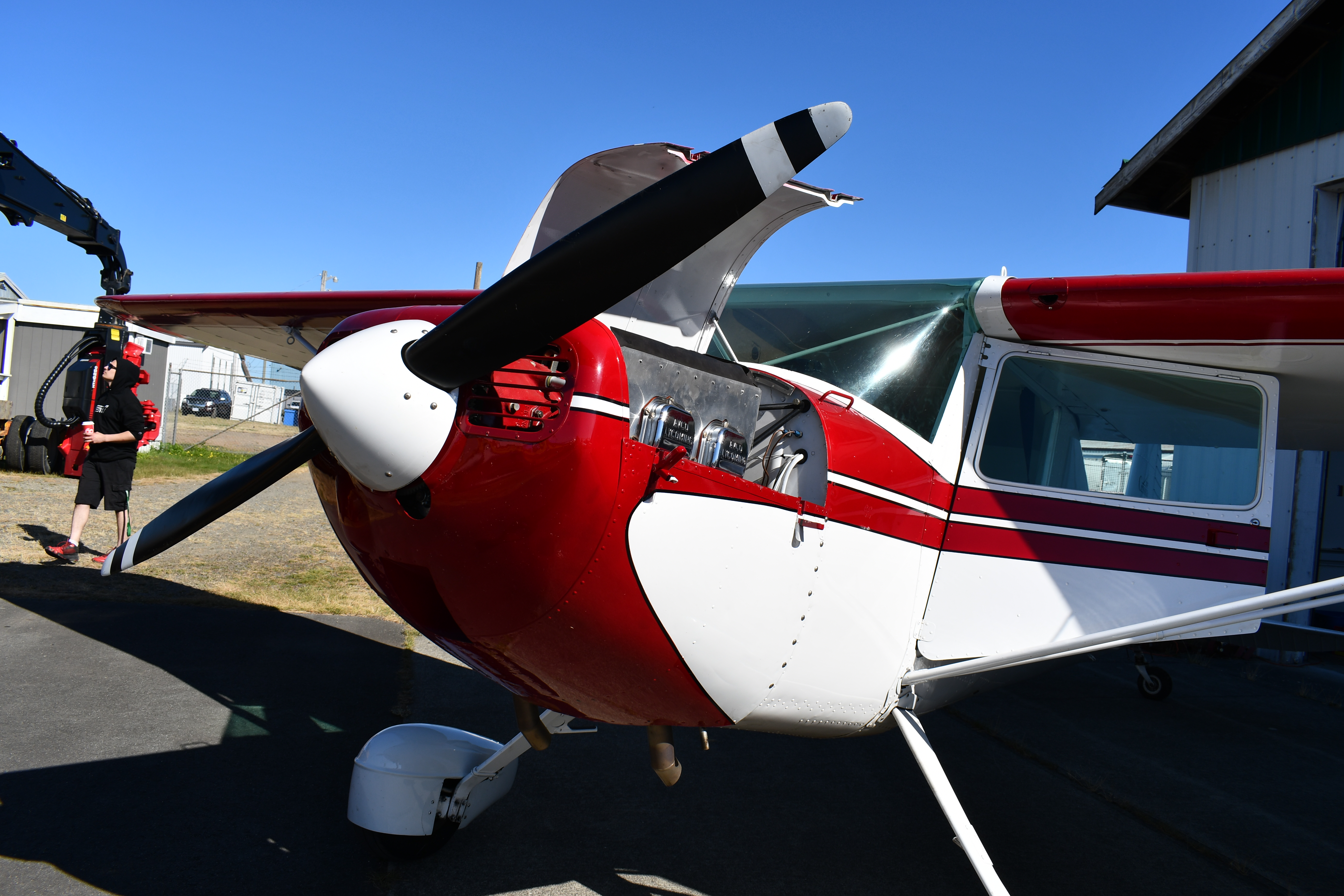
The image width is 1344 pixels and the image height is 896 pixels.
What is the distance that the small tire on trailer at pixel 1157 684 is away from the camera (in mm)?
6273

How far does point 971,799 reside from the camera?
13.7 feet

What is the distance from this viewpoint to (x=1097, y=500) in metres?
3.21

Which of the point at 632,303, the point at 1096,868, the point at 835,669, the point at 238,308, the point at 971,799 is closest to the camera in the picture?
the point at 835,669

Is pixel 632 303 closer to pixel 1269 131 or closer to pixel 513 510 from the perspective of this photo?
pixel 513 510

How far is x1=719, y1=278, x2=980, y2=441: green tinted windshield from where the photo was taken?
10.1ft

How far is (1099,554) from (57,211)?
1092 centimetres

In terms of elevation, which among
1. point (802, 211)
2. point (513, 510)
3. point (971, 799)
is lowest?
point (971, 799)

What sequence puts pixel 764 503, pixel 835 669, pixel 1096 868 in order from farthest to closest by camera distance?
pixel 1096 868 < pixel 835 669 < pixel 764 503

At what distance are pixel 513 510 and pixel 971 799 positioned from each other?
347 centimetres

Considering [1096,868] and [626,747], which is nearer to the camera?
[1096,868]

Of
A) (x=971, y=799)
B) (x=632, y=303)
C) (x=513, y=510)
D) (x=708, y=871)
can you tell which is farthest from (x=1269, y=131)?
(x=513, y=510)

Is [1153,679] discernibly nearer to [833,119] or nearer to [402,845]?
[402,845]

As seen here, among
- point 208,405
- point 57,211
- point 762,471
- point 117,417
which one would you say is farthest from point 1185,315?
point 208,405

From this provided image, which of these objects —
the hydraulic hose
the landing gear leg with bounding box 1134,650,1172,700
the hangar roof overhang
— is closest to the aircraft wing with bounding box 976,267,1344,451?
the landing gear leg with bounding box 1134,650,1172,700
